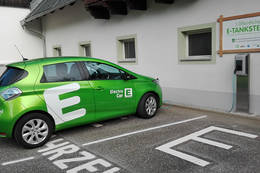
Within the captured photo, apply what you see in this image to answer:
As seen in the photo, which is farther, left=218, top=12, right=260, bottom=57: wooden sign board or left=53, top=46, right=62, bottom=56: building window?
left=53, top=46, right=62, bottom=56: building window

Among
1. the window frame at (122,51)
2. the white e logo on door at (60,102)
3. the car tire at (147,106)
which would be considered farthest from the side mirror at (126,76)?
the window frame at (122,51)

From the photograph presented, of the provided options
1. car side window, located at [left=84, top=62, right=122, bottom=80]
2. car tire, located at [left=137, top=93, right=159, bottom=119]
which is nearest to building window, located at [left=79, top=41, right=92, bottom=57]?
car tire, located at [left=137, top=93, right=159, bottom=119]

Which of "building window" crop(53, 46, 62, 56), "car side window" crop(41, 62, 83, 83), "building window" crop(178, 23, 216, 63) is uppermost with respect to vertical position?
"building window" crop(53, 46, 62, 56)

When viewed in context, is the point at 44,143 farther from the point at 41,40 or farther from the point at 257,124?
the point at 41,40

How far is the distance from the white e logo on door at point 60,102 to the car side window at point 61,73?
18 cm

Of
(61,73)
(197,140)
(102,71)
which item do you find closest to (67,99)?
(61,73)

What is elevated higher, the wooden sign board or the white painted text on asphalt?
the wooden sign board

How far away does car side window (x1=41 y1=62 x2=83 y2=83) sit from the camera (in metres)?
4.84

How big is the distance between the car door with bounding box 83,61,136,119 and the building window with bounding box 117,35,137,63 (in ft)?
12.9

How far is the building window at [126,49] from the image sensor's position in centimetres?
994

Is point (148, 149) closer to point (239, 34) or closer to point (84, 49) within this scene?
point (239, 34)

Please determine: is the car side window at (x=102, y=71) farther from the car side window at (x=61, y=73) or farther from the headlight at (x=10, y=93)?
the headlight at (x=10, y=93)

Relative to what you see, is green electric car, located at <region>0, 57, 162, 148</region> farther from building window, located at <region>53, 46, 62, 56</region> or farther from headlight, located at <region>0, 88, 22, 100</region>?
building window, located at <region>53, 46, 62, 56</region>

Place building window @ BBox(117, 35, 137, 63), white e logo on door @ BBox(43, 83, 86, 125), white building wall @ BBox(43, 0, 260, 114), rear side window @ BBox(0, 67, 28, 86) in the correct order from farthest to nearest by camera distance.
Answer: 1. building window @ BBox(117, 35, 137, 63)
2. white building wall @ BBox(43, 0, 260, 114)
3. white e logo on door @ BBox(43, 83, 86, 125)
4. rear side window @ BBox(0, 67, 28, 86)
